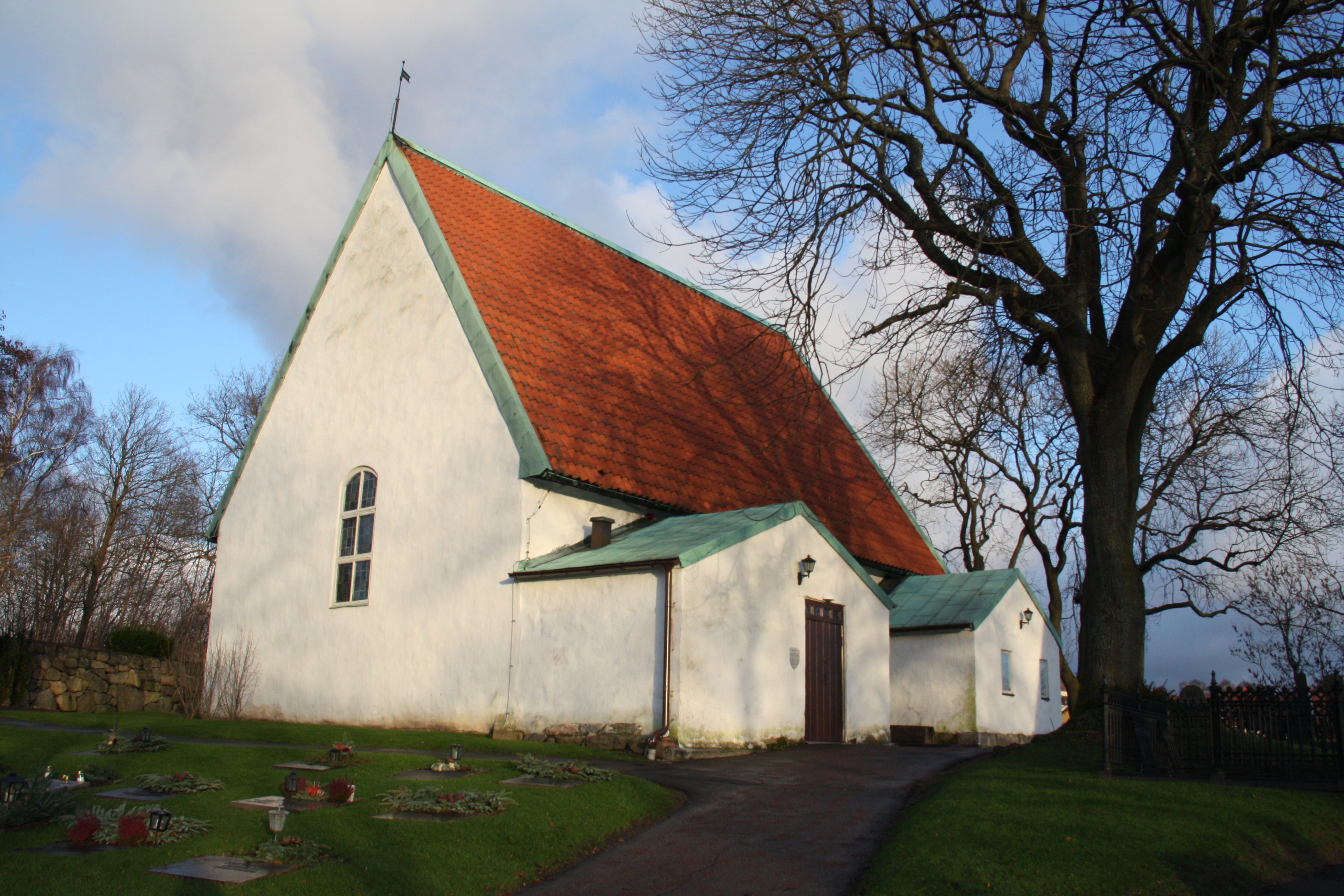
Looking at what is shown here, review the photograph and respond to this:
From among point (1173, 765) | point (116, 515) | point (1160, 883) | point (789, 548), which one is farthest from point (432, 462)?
point (116, 515)

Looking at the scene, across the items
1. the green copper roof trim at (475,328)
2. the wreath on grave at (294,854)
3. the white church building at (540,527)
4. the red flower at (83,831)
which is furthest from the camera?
the green copper roof trim at (475,328)

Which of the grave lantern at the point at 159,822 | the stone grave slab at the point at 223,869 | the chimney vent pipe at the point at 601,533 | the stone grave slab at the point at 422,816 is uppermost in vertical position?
the chimney vent pipe at the point at 601,533

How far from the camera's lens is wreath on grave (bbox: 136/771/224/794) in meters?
8.67

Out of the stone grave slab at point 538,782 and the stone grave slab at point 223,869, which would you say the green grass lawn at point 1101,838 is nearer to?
the stone grave slab at point 538,782

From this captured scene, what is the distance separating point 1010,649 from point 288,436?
15.8m

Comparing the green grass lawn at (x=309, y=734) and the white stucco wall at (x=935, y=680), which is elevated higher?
the white stucco wall at (x=935, y=680)

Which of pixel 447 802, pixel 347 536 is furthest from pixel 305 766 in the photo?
pixel 347 536

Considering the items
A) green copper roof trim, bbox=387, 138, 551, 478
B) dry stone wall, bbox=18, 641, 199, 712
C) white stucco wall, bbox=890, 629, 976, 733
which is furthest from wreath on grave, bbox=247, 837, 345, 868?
white stucco wall, bbox=890, 629, 976, 733

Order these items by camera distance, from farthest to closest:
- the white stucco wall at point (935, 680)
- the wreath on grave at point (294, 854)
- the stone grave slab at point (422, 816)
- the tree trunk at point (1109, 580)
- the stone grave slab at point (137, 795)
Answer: the white stucco wall at point (935, 680), the tree trunk at point (1109, 580), the stone grave slab at point (137, 795), the stone grave slab at point (422, 816), the wreath on grave at point (294, 854)

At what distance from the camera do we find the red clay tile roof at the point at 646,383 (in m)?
16.0

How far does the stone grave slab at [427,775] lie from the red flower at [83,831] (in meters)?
2.89

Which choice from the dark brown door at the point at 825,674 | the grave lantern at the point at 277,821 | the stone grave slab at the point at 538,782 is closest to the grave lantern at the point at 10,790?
the grave lantern at the point at 277,821

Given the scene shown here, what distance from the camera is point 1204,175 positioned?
1130 centimetres

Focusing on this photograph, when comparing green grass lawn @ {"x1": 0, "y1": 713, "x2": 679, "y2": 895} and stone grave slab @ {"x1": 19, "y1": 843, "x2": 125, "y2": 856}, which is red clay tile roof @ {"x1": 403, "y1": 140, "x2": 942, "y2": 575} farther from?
stone grave slab @ {"x1": 19, "y1": 843, "x2": 125, "y2": 856}
